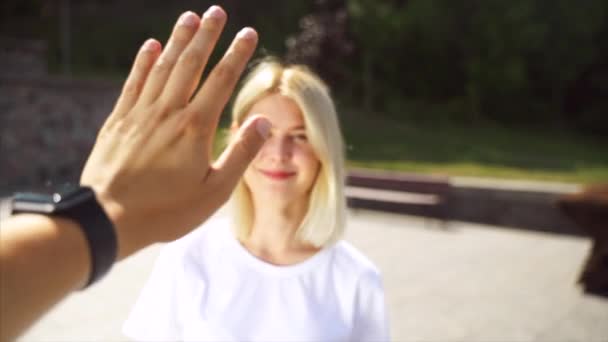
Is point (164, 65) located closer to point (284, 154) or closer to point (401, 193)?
point (284, 154)

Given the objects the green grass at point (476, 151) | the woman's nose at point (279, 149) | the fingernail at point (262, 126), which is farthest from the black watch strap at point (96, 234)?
the green grass at point (476, 151)

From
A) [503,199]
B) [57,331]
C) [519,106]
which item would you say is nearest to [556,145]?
[519,106]

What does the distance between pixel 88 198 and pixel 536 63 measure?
29541 mm

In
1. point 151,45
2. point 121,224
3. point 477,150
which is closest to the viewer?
point 121,224

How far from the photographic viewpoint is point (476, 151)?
61.3 feet

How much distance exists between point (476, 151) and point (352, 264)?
1765 cm

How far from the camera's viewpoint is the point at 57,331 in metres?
4.45

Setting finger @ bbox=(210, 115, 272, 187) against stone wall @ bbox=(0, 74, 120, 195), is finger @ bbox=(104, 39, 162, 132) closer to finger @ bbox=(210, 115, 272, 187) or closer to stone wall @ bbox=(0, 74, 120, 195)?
finger @ bbox=(210, 115, 272, 187)

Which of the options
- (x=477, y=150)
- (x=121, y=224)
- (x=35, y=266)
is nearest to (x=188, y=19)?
(x=121, y=224)

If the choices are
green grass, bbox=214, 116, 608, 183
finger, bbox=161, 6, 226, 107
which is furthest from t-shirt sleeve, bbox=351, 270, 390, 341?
green grass, bbox=214, 116, 608, 183

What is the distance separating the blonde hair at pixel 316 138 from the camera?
1844mm

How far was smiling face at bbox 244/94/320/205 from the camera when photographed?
187cm

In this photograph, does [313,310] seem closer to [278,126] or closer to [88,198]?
[278,126]

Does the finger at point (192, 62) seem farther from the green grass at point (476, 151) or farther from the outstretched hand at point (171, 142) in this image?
the green grass at point (476, 151)
